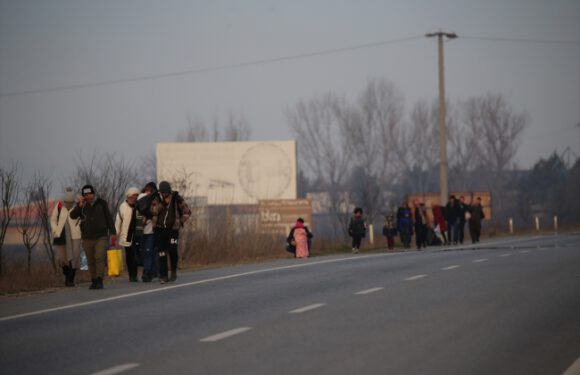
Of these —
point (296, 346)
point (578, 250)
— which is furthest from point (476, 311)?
point (578, 250)

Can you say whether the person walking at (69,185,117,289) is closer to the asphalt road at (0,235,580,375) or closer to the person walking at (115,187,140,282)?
the asphalt road at (0,235,580,375)

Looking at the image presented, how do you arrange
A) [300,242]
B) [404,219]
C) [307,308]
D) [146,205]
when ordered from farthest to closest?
[404,219], [300,242], [146,205], [307,308]

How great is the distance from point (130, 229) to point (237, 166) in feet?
182

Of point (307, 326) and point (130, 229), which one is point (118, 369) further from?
point (130, 229)

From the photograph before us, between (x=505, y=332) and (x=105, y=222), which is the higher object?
(x=105, y=222)

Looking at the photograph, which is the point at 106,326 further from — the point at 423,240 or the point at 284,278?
the point at 423,240

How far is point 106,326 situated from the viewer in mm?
13078

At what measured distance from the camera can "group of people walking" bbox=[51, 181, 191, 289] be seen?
20141 millimetres

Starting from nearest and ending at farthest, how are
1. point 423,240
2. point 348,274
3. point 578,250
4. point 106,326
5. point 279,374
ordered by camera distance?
1. point 279,374
2. point 106,326
3. point 348,274
4. point 578,250
5. point 423,240

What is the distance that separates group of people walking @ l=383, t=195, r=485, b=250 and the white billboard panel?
2965 centimetres

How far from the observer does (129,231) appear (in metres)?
21.7

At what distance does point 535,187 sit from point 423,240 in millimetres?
76091

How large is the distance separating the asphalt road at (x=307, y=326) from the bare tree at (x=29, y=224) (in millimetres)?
6586

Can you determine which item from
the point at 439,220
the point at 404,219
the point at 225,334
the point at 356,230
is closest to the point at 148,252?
the point at 225,334
